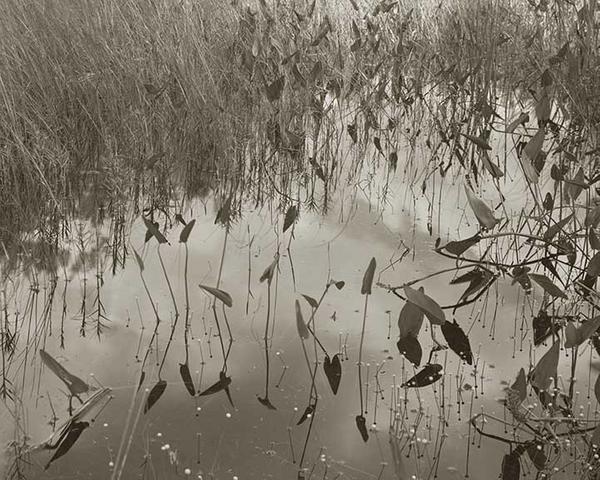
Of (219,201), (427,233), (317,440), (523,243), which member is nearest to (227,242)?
(219,201)

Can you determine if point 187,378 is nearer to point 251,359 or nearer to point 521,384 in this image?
point 251,359

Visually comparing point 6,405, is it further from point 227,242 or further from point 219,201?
point 219,201

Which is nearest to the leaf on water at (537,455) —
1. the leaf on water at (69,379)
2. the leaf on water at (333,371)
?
the leaf on water at (333,371)

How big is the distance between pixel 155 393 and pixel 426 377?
700 mm

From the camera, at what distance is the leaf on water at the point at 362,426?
7.06 feet

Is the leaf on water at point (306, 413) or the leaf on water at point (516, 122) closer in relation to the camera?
the leaf on water at point (306, 413)

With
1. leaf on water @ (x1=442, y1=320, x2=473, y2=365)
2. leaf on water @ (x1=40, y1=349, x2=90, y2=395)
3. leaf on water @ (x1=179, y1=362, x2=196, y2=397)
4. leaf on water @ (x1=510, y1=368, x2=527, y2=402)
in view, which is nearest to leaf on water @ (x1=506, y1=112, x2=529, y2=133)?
leaf on water @ (x1=442, y1=320, x2=473, y2=365)

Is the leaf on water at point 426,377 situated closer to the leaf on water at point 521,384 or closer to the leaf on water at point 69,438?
the leaf on water at point 521,384

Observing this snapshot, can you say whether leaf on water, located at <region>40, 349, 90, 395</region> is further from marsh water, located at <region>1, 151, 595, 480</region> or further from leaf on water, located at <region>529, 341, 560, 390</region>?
leaf on water, located at <region>529, 341, 560, 390</region>

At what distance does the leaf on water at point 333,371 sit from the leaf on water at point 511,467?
0.47m

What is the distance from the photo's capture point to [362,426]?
2.19 metres

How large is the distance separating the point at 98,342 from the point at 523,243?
5.22 feet

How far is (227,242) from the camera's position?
3.38m

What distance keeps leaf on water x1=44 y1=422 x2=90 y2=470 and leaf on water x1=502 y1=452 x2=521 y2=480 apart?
3.17 feet
